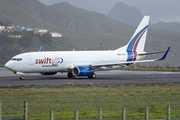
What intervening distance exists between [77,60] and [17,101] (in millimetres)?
23989

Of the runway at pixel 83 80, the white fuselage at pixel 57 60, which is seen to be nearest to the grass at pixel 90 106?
the runway at pixel 83 80

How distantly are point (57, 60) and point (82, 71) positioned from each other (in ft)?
11.6

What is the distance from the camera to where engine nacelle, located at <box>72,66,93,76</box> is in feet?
131

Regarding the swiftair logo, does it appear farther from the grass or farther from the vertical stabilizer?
the grass

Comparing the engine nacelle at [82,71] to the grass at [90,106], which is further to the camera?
the engine nacelle at [82,71]

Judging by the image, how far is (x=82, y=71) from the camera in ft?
131

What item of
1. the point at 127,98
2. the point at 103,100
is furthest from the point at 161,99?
the point at 103,100

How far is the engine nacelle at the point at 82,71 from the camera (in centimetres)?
3978

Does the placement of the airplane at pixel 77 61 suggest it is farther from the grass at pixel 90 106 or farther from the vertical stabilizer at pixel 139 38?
the grass at pixel 90 106

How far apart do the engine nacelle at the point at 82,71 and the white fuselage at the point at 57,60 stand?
125 centimetres

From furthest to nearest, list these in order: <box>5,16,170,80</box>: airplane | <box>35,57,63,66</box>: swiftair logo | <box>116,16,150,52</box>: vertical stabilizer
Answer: <box>116,16,150,52</box>: vertical stabilizer < <box>35,57,63,66</box>: swiftair logo < <box>5,16,170,80</box>: airplane

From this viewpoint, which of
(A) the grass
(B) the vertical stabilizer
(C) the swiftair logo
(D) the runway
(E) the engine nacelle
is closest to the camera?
(A) the grass

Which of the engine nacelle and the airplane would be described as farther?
the engine nacelle

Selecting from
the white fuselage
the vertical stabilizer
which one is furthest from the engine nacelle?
the vertical stabilizer
